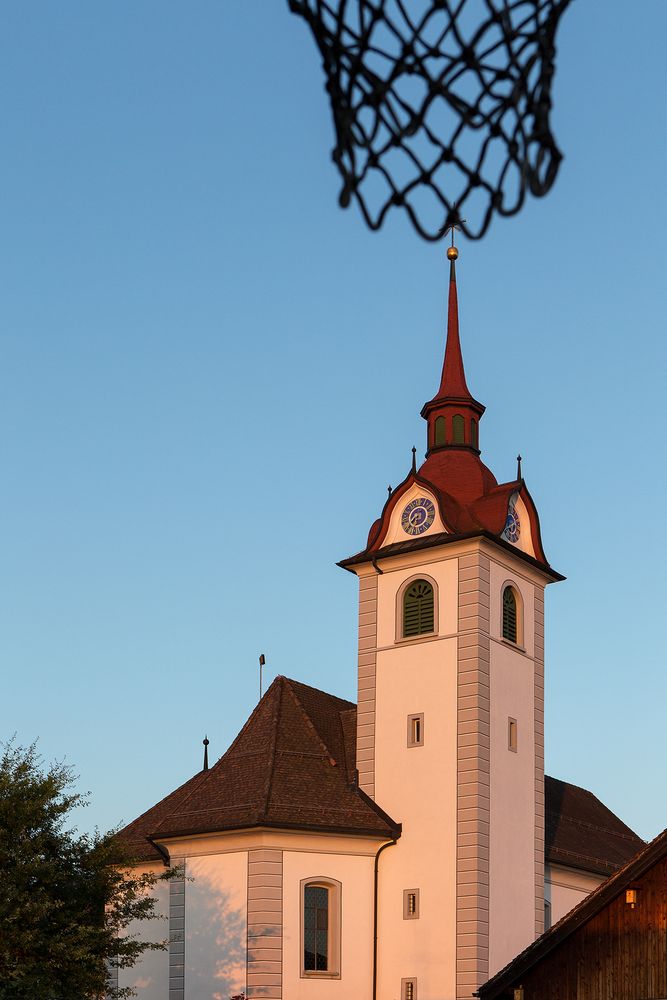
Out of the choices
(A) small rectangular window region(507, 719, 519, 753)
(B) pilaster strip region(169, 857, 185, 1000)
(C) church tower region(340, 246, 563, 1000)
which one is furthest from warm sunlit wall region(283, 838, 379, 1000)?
(A) small rectangular window region(507, 719, 519, 753)

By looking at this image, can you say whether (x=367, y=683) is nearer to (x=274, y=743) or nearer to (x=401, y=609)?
(x=401, y=609)

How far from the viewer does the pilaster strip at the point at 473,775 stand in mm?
34312

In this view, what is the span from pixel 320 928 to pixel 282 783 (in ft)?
11.6

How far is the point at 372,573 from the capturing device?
130 feet

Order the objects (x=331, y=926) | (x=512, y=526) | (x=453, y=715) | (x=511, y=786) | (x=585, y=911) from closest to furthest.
Answer: (x=585, y=911)
(x=331, y=926)
(x=453, y=715)
(x=511, y=786)
(x=512, y=526)

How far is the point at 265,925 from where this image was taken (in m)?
34.2

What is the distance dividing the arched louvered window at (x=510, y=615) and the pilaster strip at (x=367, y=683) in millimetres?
3376

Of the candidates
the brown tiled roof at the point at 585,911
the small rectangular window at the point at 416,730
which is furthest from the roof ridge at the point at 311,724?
the brown tiled roof at the point at 585,911

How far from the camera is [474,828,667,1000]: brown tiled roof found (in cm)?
2530

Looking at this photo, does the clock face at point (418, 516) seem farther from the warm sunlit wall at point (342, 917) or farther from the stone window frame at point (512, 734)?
the warm sunlit wall at point (342, 917)

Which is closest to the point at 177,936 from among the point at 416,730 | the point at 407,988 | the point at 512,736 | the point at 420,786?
the point at 407,988

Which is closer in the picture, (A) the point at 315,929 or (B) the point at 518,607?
(A) the point at 315,929

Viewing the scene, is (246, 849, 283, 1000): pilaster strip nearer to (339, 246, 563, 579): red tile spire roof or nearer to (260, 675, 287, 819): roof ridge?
(260, 675, 287, 819): roof ridge

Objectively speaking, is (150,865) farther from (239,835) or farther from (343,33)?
(343,33)
